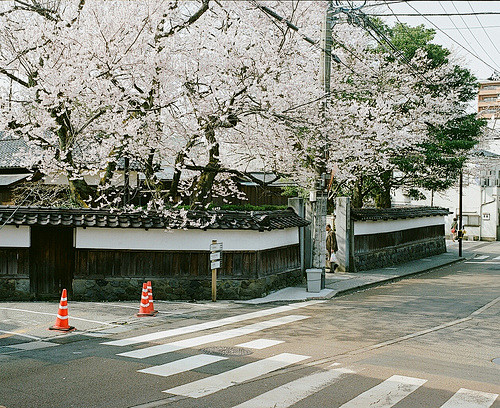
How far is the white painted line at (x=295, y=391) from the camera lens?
7219mm

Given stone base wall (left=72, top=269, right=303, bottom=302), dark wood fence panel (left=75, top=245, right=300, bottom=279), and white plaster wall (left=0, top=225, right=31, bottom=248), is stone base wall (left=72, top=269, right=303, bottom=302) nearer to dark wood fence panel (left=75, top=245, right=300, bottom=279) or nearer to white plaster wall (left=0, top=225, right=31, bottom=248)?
dark wood fence panel (left=75, top=245, right=300, bottom=279)

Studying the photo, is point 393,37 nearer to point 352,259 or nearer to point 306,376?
point 352,259

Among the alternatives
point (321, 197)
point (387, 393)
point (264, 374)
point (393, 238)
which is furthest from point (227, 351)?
point (393, 238)

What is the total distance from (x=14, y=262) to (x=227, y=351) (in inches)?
337

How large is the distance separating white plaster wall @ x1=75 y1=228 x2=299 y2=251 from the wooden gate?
0.41 metres

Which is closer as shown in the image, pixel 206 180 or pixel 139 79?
pixel 139 79

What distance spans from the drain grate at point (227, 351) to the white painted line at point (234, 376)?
0.64 metres

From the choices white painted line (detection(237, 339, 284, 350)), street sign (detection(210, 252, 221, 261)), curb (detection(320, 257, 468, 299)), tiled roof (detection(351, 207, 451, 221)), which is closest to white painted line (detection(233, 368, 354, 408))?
white painted line (detection(237, 339, 284, 350))

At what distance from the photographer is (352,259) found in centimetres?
2361

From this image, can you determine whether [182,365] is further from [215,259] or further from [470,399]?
[215,259]

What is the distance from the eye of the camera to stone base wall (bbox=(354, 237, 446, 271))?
24694 millimetres

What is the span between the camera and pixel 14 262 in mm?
15938

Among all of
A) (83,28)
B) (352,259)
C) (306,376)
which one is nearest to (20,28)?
(83,28)

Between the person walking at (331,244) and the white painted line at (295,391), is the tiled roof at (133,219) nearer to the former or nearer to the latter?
the person walking at (331,244)
